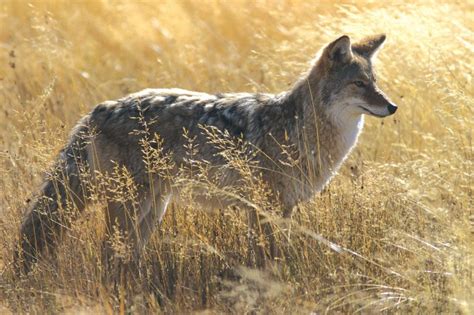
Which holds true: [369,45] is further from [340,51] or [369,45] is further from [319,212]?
[319,212]

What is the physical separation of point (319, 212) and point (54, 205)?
1805 mm

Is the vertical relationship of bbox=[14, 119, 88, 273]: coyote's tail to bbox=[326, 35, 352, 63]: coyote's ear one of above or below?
below

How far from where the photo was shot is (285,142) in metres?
5.89

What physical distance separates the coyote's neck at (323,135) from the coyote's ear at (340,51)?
29 centimetres

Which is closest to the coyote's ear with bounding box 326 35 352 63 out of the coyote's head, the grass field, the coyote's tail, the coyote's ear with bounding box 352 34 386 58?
the coyote's head

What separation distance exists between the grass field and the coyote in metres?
0.17

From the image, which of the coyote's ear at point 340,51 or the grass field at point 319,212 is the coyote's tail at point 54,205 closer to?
the grass field at point 319,212

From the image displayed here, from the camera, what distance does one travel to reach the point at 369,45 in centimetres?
627

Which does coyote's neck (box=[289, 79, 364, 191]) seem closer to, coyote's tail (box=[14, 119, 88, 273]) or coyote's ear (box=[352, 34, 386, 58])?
coyote's ear (box=[352, 34, 386, 58])

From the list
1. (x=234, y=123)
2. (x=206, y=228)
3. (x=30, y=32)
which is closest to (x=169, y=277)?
(x=206, y=228)

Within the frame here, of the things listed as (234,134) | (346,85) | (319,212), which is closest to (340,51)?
(346,85)

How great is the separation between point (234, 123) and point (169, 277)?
4.17 feet

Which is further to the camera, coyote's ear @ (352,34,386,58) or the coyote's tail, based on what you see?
coyote's ear @ (352,34,386,58)

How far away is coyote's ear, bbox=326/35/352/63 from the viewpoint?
19.1ft
